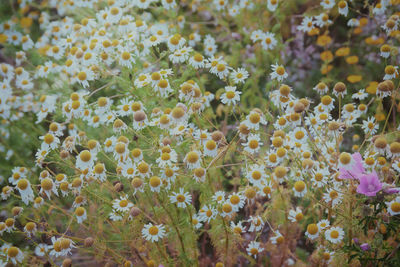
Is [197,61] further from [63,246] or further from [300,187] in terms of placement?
[63,246]

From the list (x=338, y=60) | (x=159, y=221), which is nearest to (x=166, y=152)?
(x=159, y=221)

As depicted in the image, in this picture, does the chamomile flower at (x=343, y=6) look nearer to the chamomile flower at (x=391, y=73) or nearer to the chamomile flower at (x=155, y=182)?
the chamomile flower at (x=391, y=73)

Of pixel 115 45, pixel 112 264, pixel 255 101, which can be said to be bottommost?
pixel 112 264

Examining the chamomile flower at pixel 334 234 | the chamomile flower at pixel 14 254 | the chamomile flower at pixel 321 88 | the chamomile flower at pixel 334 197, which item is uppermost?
the chamomile flower at pixel 321 88

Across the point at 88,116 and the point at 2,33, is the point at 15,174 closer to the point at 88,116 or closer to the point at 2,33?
the point at 88,116

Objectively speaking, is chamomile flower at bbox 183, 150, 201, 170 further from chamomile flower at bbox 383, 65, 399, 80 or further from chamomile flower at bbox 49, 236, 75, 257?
chamomile flower at bbox 383, 65, 399, 80

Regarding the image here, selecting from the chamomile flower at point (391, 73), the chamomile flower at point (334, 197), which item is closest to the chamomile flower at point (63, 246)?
the chamomile flower at point (334, 197)

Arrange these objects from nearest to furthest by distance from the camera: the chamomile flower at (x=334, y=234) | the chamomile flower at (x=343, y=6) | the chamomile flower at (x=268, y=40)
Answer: the chamomile flower at (x=334, y=234), the chamomile flower at (x=343, y=6), the chamomile flower at (x=268, y=40)
